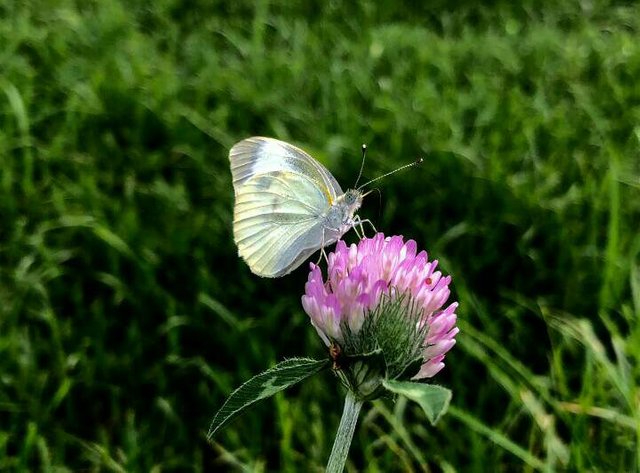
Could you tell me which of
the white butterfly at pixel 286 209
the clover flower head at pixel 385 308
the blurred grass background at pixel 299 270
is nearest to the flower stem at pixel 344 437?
the clover flower head at pixel 385 308

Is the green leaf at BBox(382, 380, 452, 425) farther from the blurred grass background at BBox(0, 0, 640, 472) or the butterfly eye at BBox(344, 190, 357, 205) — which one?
the blurred grass background at BBox(0, 0, 640, 472)

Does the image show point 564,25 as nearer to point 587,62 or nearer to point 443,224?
point 587,62

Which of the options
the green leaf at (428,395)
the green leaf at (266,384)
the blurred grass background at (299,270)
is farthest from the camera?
the blurred grass background at (299,270)

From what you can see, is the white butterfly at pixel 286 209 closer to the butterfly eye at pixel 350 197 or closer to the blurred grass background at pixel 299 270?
the butterfly eye at pixel 350 197

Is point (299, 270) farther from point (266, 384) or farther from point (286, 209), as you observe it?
point (266, 384)

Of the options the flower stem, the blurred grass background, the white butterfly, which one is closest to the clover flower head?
the flower stem

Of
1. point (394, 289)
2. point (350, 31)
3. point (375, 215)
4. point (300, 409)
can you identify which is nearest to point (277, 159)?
point (394, 289)
